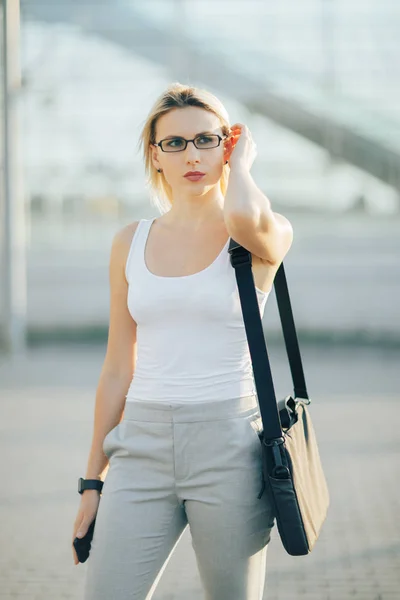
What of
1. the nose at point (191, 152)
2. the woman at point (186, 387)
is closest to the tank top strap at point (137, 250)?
the woman at point (186, 387)

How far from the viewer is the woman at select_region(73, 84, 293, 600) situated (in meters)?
2.27

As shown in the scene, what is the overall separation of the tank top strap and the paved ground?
7.12 ft

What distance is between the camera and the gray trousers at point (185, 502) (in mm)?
2256

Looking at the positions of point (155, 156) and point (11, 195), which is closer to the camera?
point (155, 156)

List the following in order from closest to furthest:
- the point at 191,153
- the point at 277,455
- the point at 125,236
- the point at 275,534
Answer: the point at 277,455 < the point at 191,153 < the point at 125,236 < the point at 275,534

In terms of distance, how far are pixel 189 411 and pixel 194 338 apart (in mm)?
187

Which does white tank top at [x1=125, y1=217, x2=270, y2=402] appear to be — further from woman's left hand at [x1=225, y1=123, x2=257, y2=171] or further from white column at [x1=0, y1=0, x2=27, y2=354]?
white column at [x1=0, y1=0, x2=27, y2=354]

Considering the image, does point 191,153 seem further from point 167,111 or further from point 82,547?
point 82,547

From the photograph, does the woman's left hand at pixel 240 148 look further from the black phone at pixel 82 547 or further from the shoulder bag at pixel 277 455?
the black phone at pixel 82 547

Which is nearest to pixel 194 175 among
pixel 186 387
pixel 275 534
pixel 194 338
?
pixel 194 338

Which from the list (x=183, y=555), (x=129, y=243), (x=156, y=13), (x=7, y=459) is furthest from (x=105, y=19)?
(x=129, y=243)

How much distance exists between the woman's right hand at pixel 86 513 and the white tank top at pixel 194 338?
288mm

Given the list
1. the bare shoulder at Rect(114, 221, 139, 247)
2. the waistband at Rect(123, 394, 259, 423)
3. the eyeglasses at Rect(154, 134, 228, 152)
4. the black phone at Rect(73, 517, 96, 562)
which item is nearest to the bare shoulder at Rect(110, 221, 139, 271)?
the bare shoulder at Rect(114, 221, 139, 247)

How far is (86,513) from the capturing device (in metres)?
2.44
